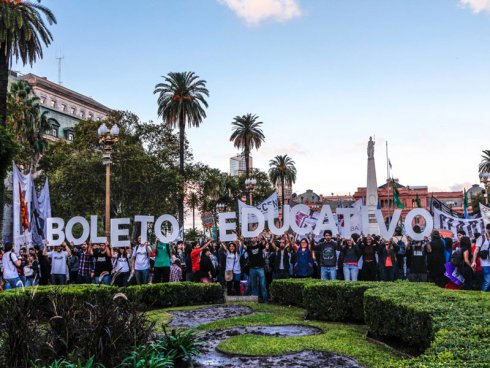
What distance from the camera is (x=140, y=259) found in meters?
15.6

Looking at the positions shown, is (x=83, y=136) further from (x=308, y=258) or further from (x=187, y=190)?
(x=308, y=258)

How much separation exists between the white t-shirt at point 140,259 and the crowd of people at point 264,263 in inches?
1.1

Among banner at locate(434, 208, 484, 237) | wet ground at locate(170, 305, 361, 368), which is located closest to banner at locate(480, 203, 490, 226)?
banner at locate(434, 208, 484, 237)

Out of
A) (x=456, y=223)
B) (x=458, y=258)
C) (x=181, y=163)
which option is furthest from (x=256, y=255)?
(x=181, y=163)

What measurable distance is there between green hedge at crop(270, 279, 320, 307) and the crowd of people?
22.9 inches

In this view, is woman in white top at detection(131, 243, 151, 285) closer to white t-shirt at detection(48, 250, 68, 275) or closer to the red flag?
white t-shirt at detection(48, 250, 68, 275)

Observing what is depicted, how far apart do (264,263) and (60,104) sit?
76.4 m

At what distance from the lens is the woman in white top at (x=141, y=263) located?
51.0 feet

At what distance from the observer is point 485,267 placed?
12758 millimetres

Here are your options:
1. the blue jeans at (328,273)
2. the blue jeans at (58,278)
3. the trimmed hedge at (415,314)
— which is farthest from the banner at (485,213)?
the blue jeans at (58,278)

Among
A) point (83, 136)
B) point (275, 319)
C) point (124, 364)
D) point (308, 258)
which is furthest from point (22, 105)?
point (124, 364)

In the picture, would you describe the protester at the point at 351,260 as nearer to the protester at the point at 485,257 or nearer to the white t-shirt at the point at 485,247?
the protester at the point at 485,257

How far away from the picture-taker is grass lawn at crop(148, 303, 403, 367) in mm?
7475

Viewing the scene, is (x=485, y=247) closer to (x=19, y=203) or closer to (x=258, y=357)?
(x=258, y=357)
